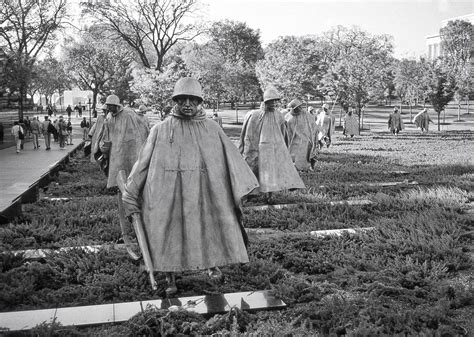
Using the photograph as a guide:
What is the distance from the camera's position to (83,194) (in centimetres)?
1255

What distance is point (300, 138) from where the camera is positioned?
13859 mm

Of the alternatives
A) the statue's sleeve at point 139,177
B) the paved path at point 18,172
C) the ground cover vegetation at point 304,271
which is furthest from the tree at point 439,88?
the statue's sleeve at point 139,177

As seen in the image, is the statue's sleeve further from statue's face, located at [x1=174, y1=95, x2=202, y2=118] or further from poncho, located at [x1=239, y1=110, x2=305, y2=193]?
poncho, located at [x1=239, y1=110, x2=305, y2=193]

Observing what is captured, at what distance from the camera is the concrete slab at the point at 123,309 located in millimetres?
4898

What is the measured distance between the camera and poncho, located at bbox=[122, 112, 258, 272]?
18.0 feet

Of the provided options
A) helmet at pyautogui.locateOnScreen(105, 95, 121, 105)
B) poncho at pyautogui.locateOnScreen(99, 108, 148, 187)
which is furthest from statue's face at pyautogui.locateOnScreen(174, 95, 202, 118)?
helmet at pyautogui.locateOnScreen(105, 95, 121, 105)

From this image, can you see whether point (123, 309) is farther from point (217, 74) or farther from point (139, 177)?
point (217, 74)

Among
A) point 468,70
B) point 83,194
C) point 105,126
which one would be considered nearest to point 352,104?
point 468,70

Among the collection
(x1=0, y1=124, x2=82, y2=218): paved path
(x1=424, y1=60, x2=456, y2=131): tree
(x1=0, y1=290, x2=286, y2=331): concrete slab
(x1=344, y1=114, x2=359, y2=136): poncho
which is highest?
(x1=424, y1=60, x2=456, y2=131): tree

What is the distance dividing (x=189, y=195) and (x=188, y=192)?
0.10 ft

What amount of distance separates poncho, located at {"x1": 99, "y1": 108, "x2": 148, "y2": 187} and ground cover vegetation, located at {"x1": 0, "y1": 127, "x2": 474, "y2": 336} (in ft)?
2.89

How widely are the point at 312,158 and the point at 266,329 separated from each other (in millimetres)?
9889

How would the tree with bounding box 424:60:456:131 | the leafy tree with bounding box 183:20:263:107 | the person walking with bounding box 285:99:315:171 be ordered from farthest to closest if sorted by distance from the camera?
the leafy tree with bounding box 183:20:263:107, the tree with bounding box 424:60:456:131, the person walking with bounding box 285:99:315:171

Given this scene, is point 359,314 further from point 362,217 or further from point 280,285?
point 362,217
